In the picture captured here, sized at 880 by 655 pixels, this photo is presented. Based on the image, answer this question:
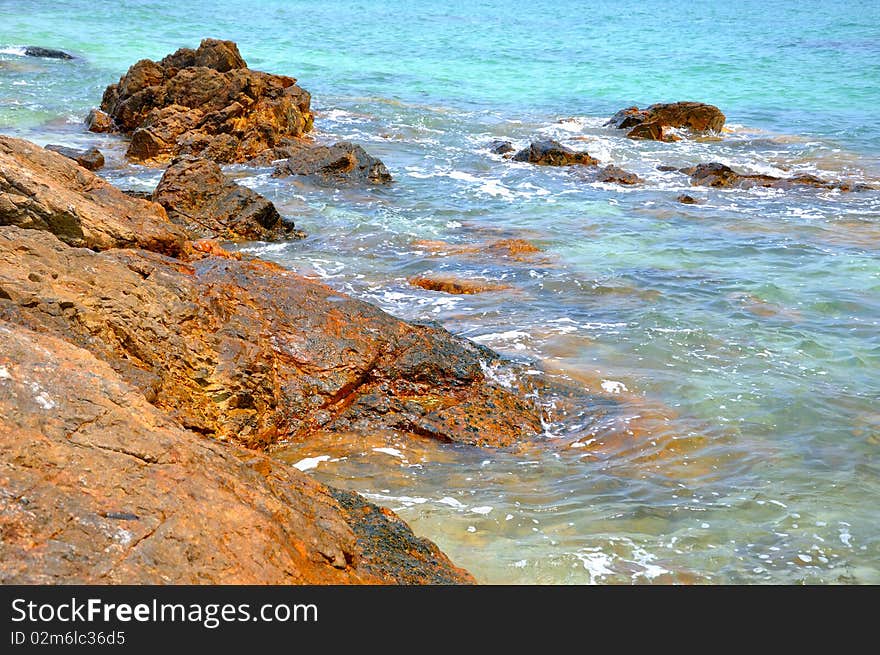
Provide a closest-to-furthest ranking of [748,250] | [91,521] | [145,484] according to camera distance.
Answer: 1. [91,521]
2. [145,484]
3. [748,250]

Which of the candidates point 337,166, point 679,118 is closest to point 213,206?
point 337,166

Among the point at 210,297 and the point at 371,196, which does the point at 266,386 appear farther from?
the point at 371,196

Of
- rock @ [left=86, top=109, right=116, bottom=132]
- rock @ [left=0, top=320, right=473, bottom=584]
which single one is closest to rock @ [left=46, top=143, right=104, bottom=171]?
rock @ [left=86, top=109, right=116, bottom=132]

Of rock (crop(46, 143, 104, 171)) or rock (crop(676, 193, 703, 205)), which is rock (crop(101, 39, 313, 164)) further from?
rock (crop(676, 193, 703, 205))

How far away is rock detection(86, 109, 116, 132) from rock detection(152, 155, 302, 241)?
7.56m

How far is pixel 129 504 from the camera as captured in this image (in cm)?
319

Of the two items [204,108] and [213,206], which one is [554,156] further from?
[213,206]

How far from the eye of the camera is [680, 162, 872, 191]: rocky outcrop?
1658cm

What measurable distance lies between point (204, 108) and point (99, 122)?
111 inches

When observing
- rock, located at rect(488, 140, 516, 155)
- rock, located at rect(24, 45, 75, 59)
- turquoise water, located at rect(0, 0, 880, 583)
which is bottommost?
turquoise water, located at rect(0, 0, 880, 583)

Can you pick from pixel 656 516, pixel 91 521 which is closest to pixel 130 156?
pixel 656 516

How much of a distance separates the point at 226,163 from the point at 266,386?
11.8 metres

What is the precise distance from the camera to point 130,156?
16.6m

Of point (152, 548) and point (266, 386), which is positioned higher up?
point (152, 548)
